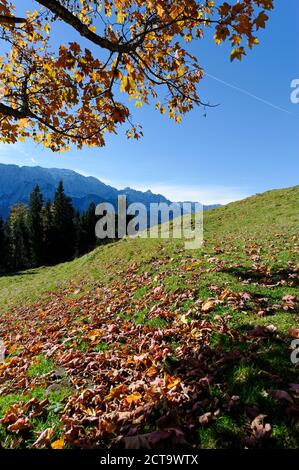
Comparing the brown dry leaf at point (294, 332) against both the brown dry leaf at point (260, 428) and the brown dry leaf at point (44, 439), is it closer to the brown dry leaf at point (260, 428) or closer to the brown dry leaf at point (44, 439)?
the brown dry leaf at point (260, 428)

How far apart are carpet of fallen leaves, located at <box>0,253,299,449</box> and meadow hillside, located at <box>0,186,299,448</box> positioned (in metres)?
0.02

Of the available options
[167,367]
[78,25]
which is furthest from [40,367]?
[78,25]

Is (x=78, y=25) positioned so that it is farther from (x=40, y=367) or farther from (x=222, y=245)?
(x=222, y=245)

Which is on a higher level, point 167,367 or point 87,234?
point 87,234

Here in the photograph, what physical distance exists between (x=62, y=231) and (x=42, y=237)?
4854 millimetres

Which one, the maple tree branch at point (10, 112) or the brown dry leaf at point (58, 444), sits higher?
the maple tree branch at point (10, 112)

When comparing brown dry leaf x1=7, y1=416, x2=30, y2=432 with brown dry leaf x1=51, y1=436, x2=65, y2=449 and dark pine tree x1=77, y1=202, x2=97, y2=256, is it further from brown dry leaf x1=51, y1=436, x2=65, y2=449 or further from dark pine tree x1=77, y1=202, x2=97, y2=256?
dark pine tree x1=77, y1=202, x2=97, y2=256

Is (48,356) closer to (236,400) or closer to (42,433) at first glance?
(42,433)

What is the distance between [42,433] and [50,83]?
8416 mm

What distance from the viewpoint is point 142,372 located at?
6.17m

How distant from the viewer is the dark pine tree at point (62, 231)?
7594 centimetres

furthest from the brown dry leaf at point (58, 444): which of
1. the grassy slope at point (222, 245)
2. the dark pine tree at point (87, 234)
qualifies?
the dark pine tree at point (87, 234)

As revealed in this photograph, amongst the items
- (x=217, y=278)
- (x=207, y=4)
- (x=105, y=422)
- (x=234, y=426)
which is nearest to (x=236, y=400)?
(x=234, y=426)

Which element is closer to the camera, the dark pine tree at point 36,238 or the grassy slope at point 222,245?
the grassy slope at point 222,245
